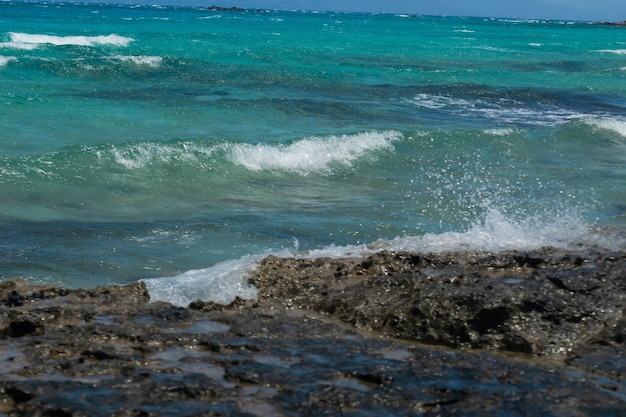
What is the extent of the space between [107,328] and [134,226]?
4.73 m

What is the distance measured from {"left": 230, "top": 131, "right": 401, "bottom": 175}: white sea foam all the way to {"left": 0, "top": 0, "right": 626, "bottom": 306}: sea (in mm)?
49

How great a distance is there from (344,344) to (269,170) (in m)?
8.53

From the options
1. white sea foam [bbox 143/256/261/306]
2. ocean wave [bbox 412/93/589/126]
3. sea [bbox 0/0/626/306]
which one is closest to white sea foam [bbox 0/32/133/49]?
sea [bbox 0/0/626/306]

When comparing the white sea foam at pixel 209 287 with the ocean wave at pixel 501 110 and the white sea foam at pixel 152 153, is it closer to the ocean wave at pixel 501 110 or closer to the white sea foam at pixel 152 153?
the white sea foam at pixel 152 153

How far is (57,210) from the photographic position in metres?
10.7

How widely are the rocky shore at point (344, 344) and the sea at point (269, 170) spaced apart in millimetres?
834

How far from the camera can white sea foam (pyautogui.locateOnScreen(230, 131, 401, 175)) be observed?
45.4ft

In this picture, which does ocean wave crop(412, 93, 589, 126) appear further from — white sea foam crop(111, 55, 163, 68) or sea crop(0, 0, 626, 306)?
white sea foam crop(111, 55, 163, 68)

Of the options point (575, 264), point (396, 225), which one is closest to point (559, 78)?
point (396, 225)

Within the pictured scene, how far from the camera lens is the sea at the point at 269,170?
8547 millimetres

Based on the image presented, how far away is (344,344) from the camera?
17.1 feet

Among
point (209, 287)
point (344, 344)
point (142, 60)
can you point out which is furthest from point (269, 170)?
point (142, 60)

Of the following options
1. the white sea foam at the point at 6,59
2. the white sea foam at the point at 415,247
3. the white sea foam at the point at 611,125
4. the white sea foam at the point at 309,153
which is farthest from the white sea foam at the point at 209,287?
the white sea foam at the point at 6,59

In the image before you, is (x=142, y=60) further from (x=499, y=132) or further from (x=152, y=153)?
(x=152, y=153)
